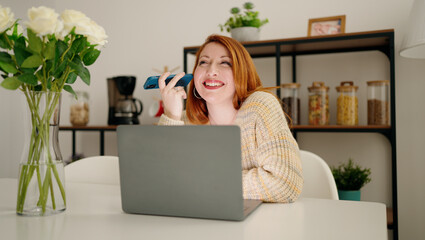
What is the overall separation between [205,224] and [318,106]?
1.63 metres

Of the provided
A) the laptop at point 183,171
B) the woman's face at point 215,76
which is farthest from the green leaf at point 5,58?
the woman's face at point 215,76

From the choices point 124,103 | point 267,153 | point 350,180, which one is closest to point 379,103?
point 350,180

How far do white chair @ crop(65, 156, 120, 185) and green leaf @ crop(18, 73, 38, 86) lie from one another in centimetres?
78

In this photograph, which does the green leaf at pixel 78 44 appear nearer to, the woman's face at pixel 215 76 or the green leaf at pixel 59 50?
the green leaf at pixel 59 50

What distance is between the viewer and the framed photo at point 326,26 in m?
2.29

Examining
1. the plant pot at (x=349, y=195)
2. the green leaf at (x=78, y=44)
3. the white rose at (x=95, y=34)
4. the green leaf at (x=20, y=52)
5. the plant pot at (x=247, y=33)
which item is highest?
the plant pot at (x=247, y=33)

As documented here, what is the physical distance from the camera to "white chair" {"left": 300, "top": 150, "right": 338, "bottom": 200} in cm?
122

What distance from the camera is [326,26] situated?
91.1 inches

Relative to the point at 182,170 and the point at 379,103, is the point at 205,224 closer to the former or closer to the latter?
the point at 182,170

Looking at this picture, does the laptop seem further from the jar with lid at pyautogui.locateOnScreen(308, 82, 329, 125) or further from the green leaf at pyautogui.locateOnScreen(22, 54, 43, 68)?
the jar with lid at pyautogui.locateOnScreen(308, 82, 329, 125)

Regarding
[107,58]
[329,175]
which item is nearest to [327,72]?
[329,175]

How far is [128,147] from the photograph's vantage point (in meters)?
0.78

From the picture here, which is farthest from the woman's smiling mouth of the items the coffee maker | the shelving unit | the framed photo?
the coffee maker

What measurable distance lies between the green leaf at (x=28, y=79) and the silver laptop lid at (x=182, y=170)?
0.19 m
